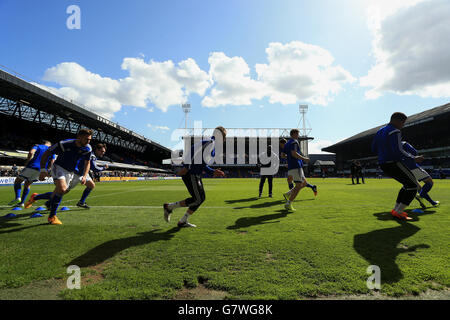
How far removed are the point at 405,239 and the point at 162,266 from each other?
3.41 m

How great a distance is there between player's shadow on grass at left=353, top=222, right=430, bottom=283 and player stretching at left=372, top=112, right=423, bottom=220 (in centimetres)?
68

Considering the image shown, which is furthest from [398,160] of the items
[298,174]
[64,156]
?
[64,156]

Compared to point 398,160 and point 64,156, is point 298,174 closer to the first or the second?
point 398,160

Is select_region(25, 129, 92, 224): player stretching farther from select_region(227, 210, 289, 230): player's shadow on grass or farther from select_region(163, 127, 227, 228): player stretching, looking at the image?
select_region(227, 210, 289, 230): player's shadow on grass

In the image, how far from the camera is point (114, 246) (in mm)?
3100

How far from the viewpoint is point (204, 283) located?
208cm

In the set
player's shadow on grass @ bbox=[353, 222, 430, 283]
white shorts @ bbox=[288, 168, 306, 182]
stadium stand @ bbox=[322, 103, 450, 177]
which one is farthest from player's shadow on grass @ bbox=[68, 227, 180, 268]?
stadium stand @ bbox=[322, 103, 450, 177]

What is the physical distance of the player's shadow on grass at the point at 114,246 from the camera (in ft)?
8.52

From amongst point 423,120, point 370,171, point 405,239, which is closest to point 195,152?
point 405,239

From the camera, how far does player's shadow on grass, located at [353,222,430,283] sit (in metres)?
2.23

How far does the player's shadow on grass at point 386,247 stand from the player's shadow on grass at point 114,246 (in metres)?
2.75

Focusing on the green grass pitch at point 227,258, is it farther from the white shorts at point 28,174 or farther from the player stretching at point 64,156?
the white shorts at point 28,174

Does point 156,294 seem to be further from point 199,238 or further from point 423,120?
point 423,120
